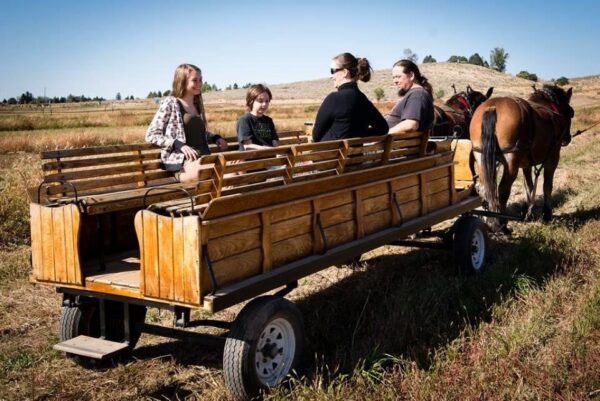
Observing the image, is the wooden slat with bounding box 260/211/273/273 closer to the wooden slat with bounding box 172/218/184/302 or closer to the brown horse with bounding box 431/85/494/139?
the wooden slat with bounding box 172/218/184/302

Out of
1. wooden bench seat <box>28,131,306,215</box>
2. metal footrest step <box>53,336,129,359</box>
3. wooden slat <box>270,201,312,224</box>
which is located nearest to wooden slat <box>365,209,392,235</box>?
wooden slat <box>270,201,312,224</box>

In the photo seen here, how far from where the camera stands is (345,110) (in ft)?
16.9

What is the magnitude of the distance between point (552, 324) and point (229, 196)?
2.88 m

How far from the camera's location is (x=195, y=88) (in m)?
5.23

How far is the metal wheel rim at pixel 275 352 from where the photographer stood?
3781 mm

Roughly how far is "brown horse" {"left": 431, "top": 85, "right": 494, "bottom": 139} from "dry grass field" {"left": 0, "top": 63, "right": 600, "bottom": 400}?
133 inches

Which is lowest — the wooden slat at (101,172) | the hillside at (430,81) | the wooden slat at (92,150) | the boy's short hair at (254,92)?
the wooden slat at (101,172)

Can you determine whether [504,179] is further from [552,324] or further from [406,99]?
[552,324]

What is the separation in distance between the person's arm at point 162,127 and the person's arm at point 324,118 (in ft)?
4.19

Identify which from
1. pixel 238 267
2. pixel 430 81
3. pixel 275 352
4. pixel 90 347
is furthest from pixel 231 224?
pixel 430 81

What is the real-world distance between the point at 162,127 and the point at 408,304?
104 inches

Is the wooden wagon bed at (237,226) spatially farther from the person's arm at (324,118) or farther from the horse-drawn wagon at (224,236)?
the person's arm at (324,118)

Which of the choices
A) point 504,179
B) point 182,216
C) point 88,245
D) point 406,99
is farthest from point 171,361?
point 504,179

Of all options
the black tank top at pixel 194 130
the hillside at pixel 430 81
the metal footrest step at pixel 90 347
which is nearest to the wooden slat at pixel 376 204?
the black tank top at pixel 194 130
